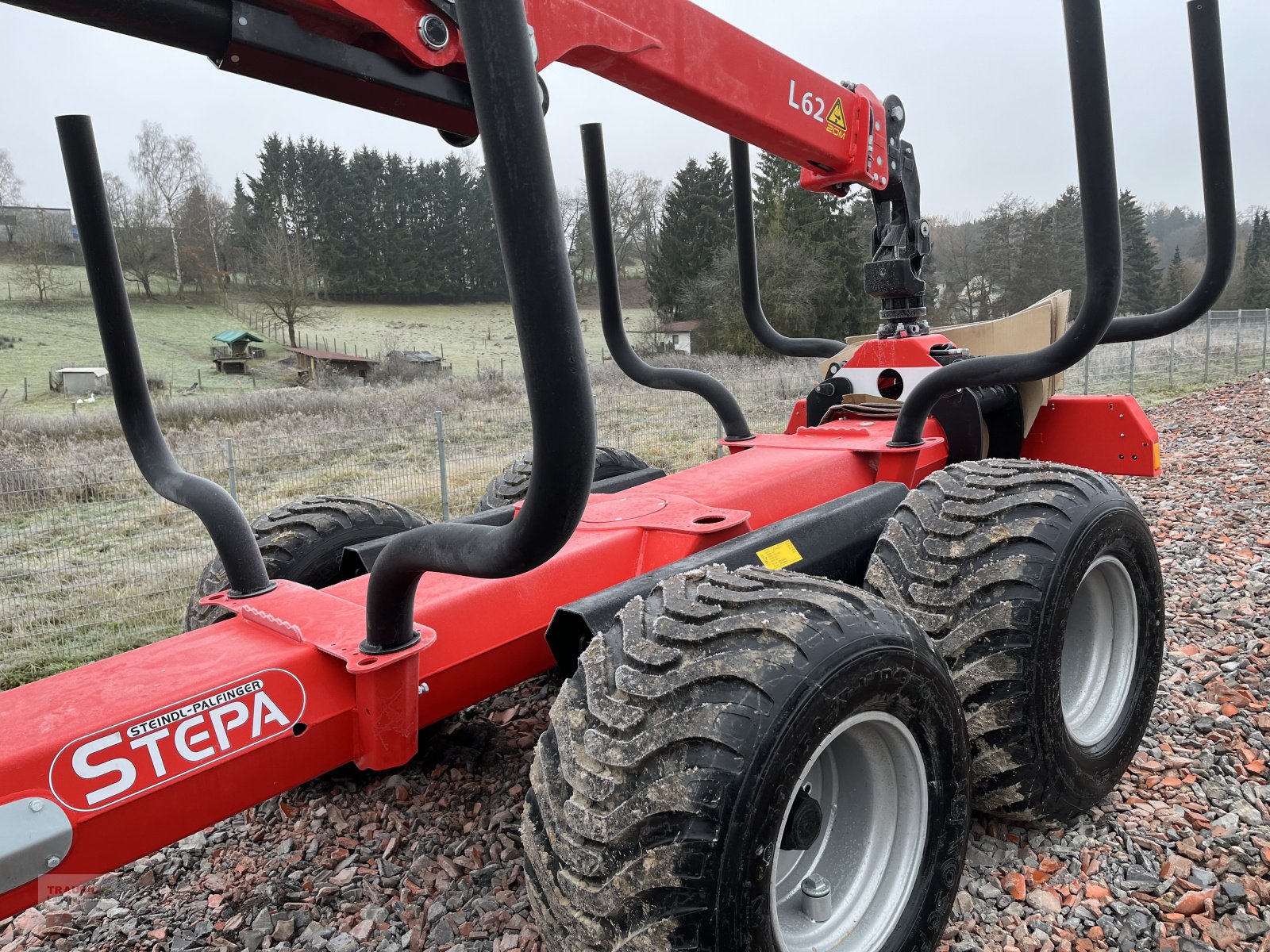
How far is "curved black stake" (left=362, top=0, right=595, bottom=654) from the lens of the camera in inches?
46.9

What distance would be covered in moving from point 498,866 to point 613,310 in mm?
2306

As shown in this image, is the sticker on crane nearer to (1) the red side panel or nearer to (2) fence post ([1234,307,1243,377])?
(1) the red side panel

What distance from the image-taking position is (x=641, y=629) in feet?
6.18

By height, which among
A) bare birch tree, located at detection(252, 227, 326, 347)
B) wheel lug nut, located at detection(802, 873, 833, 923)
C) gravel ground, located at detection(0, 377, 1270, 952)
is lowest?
gravel ground, located at detection(0, 377, 1270, 952)

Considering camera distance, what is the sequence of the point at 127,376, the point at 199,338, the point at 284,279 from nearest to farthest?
the point at 127,376 < the point at 284,279 < the point at 199,338

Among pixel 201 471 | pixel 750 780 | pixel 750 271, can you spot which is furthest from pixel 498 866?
pixel 201 471

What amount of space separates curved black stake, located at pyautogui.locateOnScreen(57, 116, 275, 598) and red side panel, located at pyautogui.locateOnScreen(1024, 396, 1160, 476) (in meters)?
3.62

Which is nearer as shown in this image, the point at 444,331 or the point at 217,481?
the point at 217,481

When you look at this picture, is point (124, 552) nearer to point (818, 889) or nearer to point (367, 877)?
point (367, 877)

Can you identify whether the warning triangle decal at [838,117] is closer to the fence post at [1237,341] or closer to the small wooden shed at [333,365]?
the fence post at [1237,341]

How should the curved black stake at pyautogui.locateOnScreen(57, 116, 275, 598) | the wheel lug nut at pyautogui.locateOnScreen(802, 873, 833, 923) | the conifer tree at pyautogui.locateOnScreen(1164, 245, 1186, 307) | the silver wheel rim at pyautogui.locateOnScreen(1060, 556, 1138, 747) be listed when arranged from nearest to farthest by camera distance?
the wheel lug nut at pyautogui.locateOnScreen(802, 873, 833, 923) < the curved black stake at pyautogui.locateOnScreen(57, 116, 275, 598) < the silver wheel rim at pyautogui.locateOnScreen(1060, 556, 1138, 747) < the conifer tree at pyautogui.locateOnScreen(1164, 245, 1186, 307)

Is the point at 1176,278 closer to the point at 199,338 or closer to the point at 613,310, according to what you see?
the point at 199,338

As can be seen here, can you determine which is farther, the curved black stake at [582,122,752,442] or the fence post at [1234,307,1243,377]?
the fence post at [1234,307,1243,377]

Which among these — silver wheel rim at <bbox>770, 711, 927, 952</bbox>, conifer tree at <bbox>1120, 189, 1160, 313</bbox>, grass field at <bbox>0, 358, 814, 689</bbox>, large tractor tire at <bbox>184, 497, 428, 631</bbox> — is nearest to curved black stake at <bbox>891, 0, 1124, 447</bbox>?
silver wheel rim at <bbox>770, 711, 927, 952</bbox>
